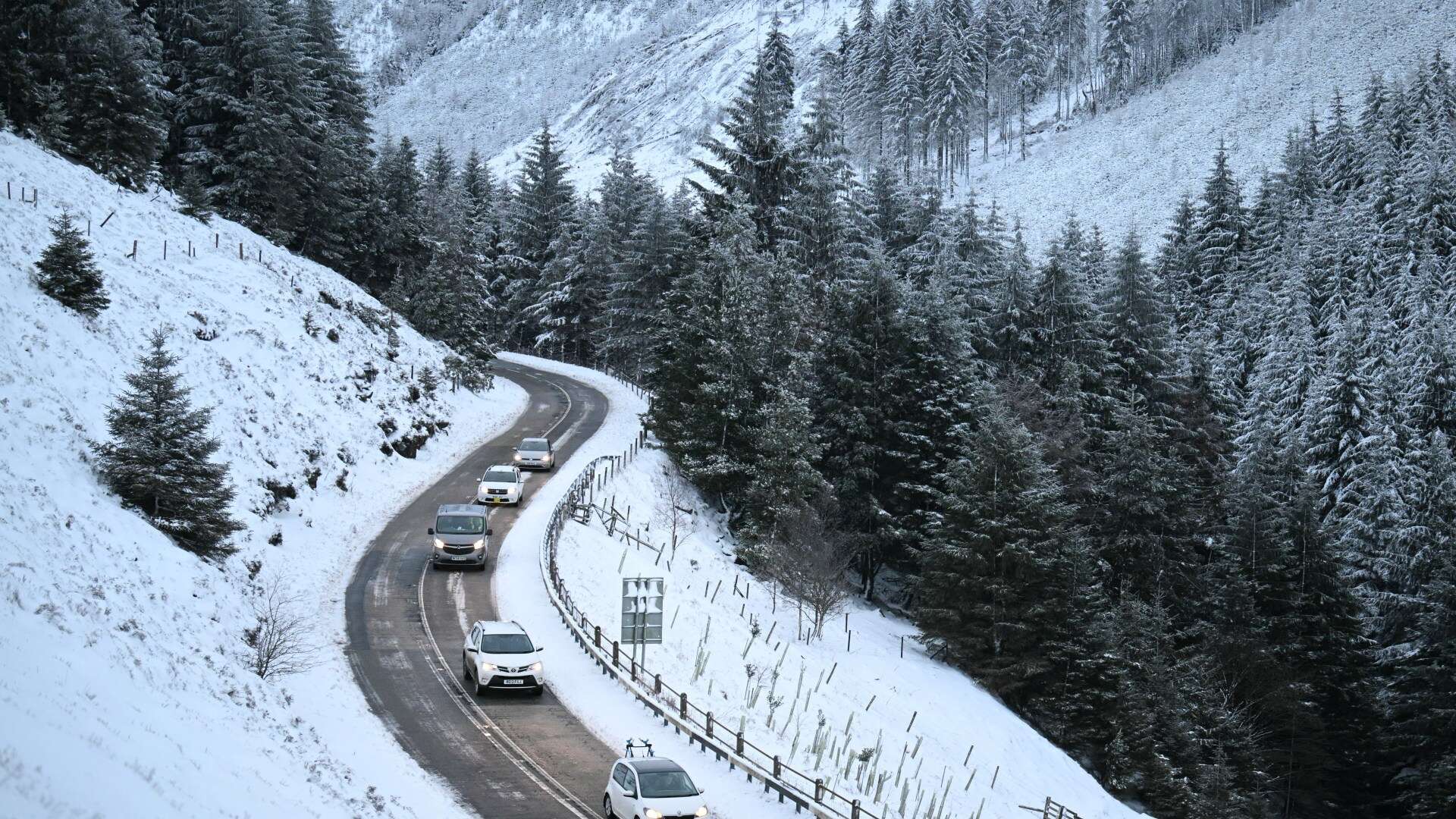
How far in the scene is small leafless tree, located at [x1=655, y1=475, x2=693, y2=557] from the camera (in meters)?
36.5

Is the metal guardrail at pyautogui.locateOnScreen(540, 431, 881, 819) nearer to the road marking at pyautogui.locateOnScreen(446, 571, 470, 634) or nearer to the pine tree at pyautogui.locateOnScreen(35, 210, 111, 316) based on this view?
the road marking at pyautogui.locateOnScreen(446, 571, 470, 634)

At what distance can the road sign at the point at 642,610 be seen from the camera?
21531 mm

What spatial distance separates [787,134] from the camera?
50750 millimetres

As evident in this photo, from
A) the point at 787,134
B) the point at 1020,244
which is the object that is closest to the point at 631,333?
the point at 787,134

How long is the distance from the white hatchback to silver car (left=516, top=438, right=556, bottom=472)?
4.38 m

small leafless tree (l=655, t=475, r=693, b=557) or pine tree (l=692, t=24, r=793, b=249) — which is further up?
pine tree (l=692, t=24, r=793, b=249)

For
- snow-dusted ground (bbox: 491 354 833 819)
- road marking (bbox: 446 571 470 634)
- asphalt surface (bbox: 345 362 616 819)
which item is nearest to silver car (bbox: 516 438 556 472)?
snow-dusted ground (bbox: 491 354 833 819)

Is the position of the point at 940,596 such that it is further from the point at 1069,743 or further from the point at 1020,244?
the point at 1020,244

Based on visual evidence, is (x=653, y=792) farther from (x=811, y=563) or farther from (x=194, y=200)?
(x=194, y=200)

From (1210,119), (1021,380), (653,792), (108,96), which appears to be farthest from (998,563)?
(1210,119)

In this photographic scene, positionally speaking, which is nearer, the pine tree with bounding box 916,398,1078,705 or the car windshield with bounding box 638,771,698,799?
the car windshield with bounding box 638,771,698,799

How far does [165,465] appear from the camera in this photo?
72.1 ft

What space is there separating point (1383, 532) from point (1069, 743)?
1520 centimetres

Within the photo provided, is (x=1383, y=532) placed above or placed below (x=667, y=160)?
below
